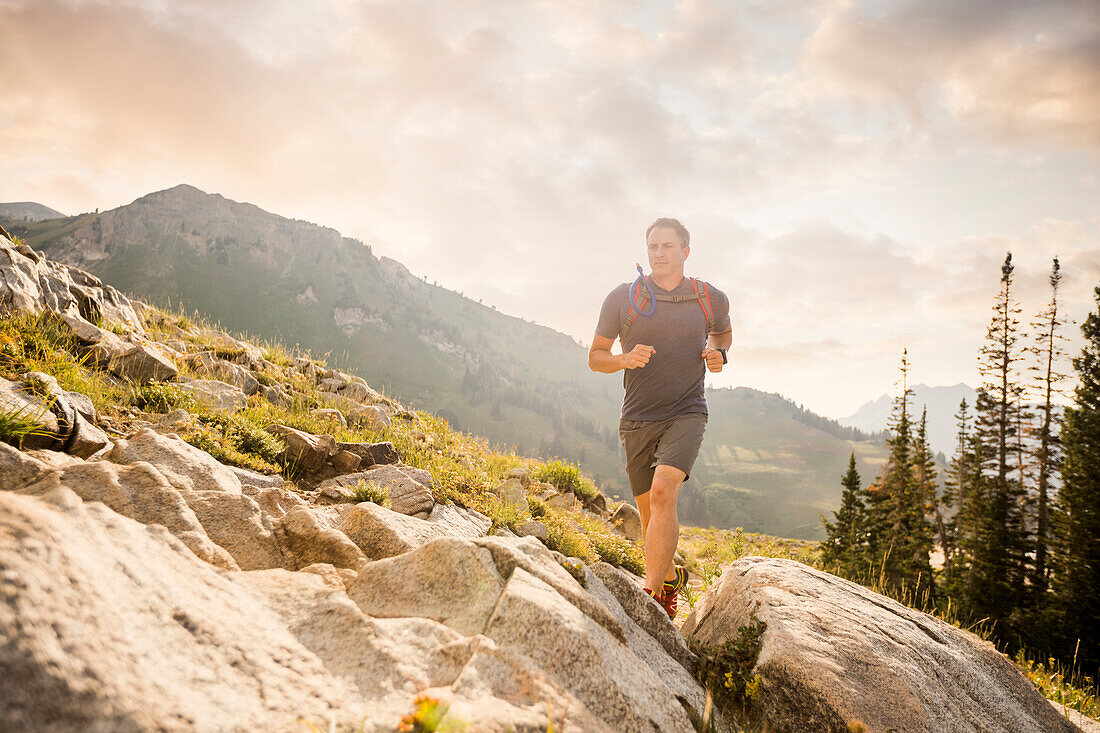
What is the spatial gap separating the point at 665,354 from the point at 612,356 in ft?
1.93

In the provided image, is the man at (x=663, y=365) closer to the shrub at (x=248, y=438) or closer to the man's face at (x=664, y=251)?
the man's face at (x=664, y=251)

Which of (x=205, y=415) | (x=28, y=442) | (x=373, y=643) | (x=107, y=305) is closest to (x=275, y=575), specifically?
(x=373, y=643)

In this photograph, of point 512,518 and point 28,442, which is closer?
point 28,442

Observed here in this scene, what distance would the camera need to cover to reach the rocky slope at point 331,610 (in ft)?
5.34

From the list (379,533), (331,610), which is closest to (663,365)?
(379,533)

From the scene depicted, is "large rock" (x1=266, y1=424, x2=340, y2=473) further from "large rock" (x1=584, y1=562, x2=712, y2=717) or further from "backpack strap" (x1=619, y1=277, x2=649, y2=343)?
"backpack strap" (x1=619, y1=277, x2=649, y2=343)

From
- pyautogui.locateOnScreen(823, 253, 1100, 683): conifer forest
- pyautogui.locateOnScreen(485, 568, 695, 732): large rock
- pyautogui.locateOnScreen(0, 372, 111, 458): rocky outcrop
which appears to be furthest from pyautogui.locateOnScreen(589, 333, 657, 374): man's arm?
pyautogui.locateOnScreen(823, 253, 1100, 683): conifer forest

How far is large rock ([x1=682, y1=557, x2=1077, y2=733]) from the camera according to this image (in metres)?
3.49

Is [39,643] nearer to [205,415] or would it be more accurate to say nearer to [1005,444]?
[205,415]

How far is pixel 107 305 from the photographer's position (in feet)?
32.1

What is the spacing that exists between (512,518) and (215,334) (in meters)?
10.1

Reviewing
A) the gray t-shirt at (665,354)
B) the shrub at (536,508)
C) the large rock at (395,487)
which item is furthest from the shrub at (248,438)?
the gray t-shirt at (665,354)

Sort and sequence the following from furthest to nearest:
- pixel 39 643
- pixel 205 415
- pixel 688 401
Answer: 1. pixel 205 415
2. pixel 688 401
3. pixel 39 643

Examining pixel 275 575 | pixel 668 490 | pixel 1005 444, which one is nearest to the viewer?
pixel 275 575
